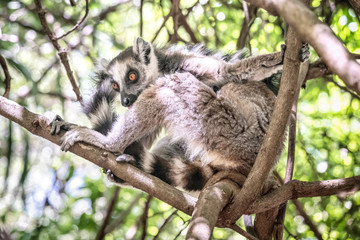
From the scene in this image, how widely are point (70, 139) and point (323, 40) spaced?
2362mm

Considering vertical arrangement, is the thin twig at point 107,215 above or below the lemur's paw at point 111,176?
below

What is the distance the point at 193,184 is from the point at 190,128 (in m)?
0.66

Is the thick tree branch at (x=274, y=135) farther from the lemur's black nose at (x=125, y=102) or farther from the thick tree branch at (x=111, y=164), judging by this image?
the lemur's black nose at (x=125, y=102)

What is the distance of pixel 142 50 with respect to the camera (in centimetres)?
495

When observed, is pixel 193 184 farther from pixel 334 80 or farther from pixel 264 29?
pixel 264 29

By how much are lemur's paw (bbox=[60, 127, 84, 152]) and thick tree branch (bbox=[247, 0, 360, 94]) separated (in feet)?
7.01

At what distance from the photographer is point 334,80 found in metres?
5.94

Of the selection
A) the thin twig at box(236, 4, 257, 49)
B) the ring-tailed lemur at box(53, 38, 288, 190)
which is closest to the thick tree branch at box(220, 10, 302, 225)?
the ring-tailed lemur at box(53, 38, 288, 190)

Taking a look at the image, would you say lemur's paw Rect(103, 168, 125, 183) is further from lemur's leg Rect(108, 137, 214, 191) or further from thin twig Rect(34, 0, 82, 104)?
thin twig Rect(34, 0, 82, 104)

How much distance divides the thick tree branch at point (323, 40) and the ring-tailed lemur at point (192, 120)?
1.86 metres

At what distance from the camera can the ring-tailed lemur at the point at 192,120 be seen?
3.86m

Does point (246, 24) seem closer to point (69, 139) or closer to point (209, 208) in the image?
point (69, 139)

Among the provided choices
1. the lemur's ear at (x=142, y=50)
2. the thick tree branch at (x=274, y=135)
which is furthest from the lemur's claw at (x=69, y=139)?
the lemur's ear at (x=142, y=50)

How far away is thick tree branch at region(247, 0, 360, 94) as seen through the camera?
1.85 m
